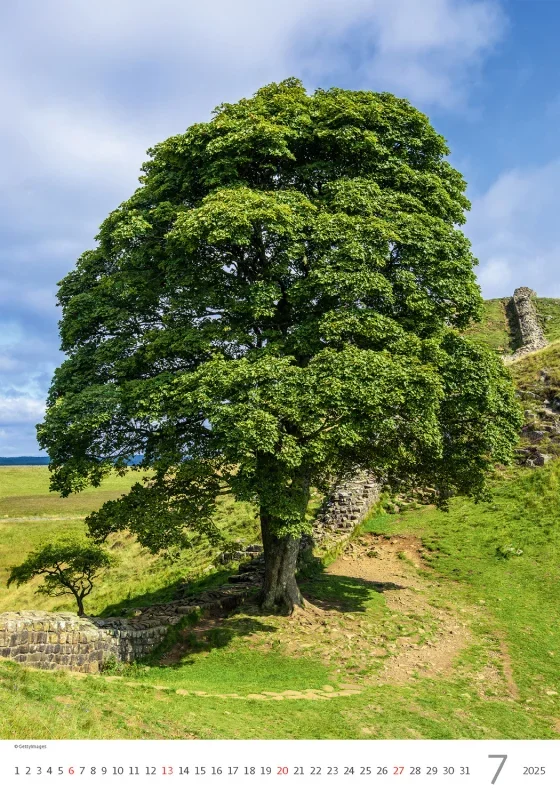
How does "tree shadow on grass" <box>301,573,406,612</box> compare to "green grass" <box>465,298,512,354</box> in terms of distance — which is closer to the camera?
"tree shadow on grass" <box>301,573,406,612</box>

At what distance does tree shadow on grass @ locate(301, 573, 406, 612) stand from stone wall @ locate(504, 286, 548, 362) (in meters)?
29.2

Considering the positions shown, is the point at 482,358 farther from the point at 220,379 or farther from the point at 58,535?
the point at 58,535

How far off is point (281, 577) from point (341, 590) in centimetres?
403

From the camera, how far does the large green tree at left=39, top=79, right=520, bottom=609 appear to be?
16.8 metres

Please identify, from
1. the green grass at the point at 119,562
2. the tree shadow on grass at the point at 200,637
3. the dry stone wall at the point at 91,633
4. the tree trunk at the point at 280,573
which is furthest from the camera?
the green grass at the point at 119,562

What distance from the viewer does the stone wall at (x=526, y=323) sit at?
5072 centimetres

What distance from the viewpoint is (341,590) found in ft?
76.1

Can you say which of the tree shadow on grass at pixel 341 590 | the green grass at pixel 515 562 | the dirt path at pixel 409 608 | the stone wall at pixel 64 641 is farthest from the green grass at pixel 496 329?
the stone wall at pixel 64 641

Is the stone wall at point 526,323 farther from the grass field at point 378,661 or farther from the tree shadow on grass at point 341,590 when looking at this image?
the tree shadow on grass at point 341,590

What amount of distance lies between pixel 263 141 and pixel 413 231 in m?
5.66

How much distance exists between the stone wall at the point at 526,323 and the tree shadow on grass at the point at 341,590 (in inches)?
1150

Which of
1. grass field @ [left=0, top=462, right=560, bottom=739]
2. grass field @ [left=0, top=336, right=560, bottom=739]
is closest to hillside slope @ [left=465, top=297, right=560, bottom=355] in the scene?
grass field @ [left=0, top=336, right=560, bottom=739]

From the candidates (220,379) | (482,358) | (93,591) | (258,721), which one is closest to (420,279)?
(482,358)

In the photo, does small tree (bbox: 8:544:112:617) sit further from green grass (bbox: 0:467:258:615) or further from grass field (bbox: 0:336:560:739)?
grass field (bbox: 0:336:560:739)
